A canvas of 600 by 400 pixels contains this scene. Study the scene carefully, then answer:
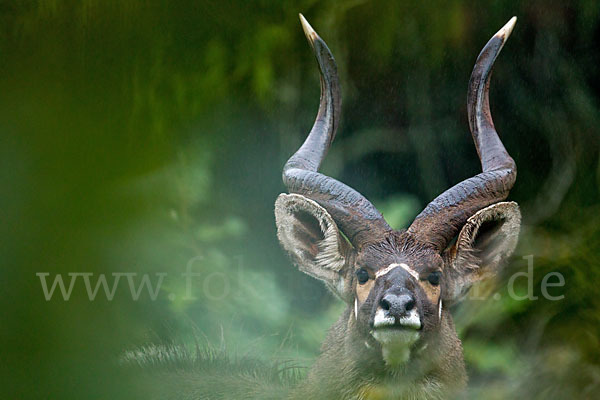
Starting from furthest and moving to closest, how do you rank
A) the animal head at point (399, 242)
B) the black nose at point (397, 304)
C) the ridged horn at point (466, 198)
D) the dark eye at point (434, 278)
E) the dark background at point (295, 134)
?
the dark background at point (295, 134) → the ridged horn at point (466, 198) → the dark eye at point (434, 278) → the animal head at point (399, 242) → the black nose at point (397, 304)

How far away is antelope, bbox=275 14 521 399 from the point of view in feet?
12.0

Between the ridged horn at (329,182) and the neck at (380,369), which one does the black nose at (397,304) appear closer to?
the neck at (380,369)

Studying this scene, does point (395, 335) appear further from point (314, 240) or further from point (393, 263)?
point (314, 240)

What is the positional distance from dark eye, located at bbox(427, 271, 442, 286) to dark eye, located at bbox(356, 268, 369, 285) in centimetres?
30

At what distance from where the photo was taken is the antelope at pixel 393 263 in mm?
3662

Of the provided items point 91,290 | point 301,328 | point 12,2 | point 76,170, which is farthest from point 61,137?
point 301,328

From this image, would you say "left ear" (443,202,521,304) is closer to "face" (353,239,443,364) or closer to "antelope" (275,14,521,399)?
"antelope" (275,14,521,399)

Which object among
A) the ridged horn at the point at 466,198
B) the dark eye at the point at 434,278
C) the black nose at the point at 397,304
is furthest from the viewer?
the ridged horn at the point at 466,198

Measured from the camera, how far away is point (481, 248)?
13.3 feet

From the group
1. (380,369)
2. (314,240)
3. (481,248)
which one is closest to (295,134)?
(314,240)

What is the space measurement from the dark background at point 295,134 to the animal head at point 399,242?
1.13 metres

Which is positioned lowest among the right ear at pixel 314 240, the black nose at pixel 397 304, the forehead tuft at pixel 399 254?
the black nose at pixel 397 304

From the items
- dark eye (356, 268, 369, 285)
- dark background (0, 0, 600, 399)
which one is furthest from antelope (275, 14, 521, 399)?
dark background (0, 0, 600, 399)

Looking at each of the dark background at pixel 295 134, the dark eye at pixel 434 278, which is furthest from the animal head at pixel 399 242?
the dark background at pixel 295 134
